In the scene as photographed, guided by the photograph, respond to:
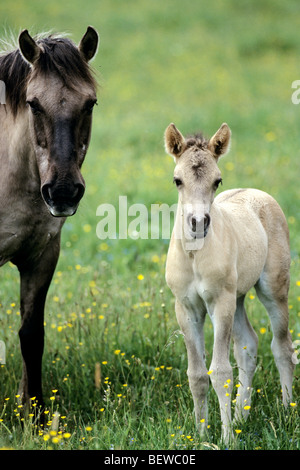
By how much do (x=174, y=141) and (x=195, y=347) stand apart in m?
1.19

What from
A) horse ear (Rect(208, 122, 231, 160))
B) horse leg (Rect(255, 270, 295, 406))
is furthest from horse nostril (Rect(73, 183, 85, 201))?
horse leg (Rect(255, 270, 295, 406))

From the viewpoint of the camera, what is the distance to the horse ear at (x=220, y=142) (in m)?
3.65

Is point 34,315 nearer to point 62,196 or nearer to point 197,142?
point 62,196

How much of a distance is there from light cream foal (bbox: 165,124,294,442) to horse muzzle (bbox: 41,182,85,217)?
22.7 inches

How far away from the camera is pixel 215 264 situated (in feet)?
12.0

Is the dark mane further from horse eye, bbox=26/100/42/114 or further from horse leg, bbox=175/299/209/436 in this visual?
horse leg, bbox=175/299/209/436

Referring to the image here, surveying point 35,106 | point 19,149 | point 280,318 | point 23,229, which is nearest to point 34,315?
point 23,229

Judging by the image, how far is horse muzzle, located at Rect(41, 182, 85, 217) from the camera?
367cm

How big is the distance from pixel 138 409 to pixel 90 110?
6.73ft

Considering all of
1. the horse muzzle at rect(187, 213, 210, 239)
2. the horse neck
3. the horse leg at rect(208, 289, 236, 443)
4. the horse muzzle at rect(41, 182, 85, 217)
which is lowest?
the horse leg at rect(208, 289, 236, 443)

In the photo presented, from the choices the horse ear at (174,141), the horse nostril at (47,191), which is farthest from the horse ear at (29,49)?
the horse ear at (174,141)

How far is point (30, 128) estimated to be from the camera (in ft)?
13.3

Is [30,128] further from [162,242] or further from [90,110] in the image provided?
[162,242]

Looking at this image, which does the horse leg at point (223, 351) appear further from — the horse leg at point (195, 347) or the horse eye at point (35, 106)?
the horse eye at point (35, 106)
